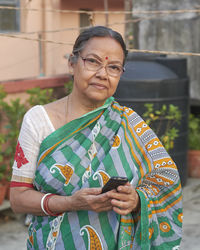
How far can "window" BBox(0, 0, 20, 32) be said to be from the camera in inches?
246

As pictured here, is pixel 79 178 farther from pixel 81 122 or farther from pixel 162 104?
pixel 162 104

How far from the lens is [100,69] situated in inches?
77.1

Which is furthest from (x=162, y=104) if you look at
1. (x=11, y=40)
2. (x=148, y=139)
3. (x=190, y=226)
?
(x=148, y=139)

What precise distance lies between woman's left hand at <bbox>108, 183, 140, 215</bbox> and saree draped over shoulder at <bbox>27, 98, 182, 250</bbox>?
90 mm

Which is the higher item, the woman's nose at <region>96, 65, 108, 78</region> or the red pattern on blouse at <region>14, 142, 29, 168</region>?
the woman's nose at <region>96, 65, 108, 78</region>

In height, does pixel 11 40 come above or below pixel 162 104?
above

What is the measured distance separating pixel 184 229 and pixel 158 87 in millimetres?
1593

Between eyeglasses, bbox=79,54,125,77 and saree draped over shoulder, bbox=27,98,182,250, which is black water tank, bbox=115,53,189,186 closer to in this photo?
saree draped over shoulder, bbox=27,98,182,250

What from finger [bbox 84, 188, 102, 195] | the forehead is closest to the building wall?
the forehead

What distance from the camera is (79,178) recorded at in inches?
76.1

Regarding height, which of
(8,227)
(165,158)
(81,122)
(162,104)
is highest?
(81,122)

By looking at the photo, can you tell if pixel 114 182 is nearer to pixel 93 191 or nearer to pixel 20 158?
pixel 93 191

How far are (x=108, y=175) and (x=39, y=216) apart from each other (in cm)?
35

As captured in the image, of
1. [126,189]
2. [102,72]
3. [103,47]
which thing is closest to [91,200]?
[126,189]
